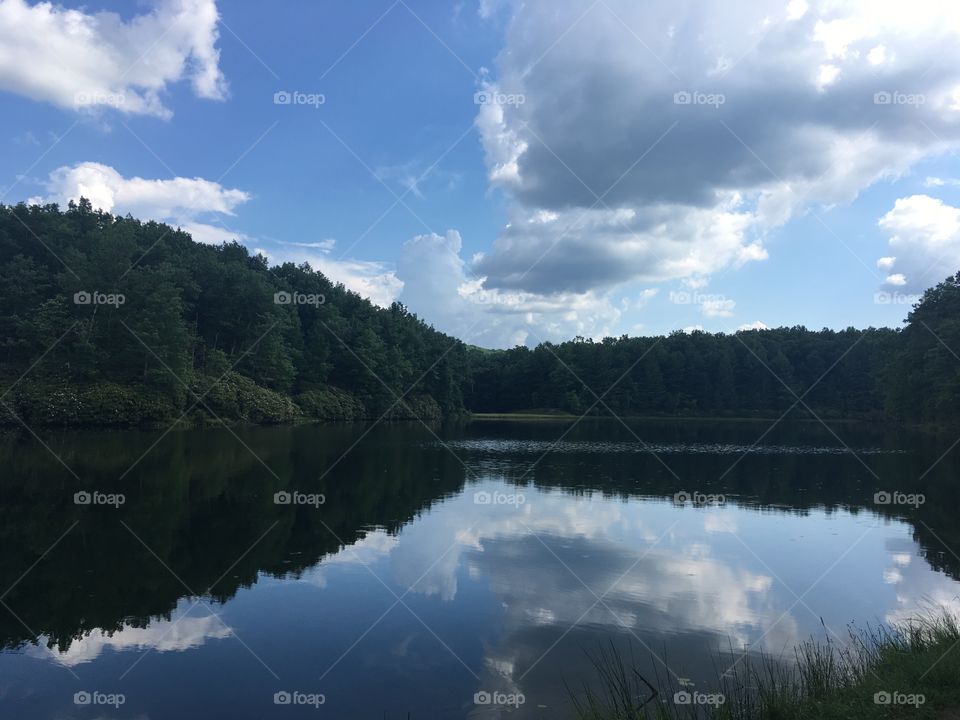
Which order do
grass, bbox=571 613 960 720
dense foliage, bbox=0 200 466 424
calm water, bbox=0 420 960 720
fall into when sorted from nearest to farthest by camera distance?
1. grass, bbox=571 613 960 720
2. calm water, bbox=0 420 960 720
3. dense foliage, bbox=0 200 466 424

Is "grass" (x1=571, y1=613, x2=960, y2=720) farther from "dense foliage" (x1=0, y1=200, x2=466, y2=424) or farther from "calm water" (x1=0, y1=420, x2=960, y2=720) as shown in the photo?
"dense foliage" (x1=0, y1=200, x2=466, y2=424)

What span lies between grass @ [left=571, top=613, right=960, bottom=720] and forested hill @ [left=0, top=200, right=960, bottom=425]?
38878mm

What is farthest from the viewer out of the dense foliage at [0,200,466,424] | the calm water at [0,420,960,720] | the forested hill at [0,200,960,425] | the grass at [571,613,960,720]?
the forested hill at [0,200,960,425]

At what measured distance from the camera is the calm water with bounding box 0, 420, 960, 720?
900 centimetres

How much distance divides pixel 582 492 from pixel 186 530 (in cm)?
1546

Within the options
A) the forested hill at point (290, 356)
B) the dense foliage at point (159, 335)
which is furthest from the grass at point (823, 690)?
the forested hill at point (290, 356)

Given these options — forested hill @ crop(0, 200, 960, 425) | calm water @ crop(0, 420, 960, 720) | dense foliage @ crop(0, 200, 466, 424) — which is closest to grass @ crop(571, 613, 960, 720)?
calm water @ crop(0, 420, 960, 720)

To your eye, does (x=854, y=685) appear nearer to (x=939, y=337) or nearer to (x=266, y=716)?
(x=266, y=716)

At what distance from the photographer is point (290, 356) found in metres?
82.4

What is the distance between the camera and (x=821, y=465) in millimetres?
38938

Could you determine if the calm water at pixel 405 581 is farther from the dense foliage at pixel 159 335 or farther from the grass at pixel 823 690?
the dense foliage at pixel 159 335

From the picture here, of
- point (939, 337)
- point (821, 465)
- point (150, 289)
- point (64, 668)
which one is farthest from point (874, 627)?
point (939, 337)

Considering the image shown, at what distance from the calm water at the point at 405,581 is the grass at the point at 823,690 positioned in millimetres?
657

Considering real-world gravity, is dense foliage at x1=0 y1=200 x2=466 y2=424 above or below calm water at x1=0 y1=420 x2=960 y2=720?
above
